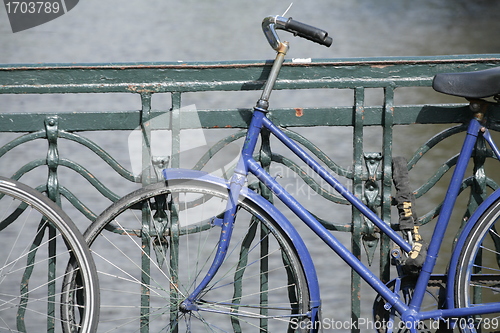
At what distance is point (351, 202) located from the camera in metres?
2.86

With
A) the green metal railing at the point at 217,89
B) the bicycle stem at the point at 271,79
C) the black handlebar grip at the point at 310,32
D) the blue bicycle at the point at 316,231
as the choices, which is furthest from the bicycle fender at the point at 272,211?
the black handlebar grip at the point at 310,32

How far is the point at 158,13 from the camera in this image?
16.0m

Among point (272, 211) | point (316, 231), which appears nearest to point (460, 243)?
point (316, 231)

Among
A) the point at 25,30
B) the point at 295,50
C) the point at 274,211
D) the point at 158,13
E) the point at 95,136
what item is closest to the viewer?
the point at 274,211

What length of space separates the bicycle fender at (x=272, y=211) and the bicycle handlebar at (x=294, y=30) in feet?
1.91

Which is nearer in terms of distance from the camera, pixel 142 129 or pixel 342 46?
pixel 142 129

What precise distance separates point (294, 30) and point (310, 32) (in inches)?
3.5

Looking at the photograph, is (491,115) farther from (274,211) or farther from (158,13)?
(158,13)

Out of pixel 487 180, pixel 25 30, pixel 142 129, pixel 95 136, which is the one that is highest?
pixel 25 30

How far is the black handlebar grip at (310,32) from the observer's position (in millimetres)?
2666

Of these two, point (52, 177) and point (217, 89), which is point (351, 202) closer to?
point (217, 89)

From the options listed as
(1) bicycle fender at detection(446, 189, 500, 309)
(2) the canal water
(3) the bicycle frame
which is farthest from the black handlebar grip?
(2) the canal water

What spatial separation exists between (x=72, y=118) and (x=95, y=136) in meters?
4.97

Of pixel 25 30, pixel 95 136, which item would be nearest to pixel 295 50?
pixel 95 136
